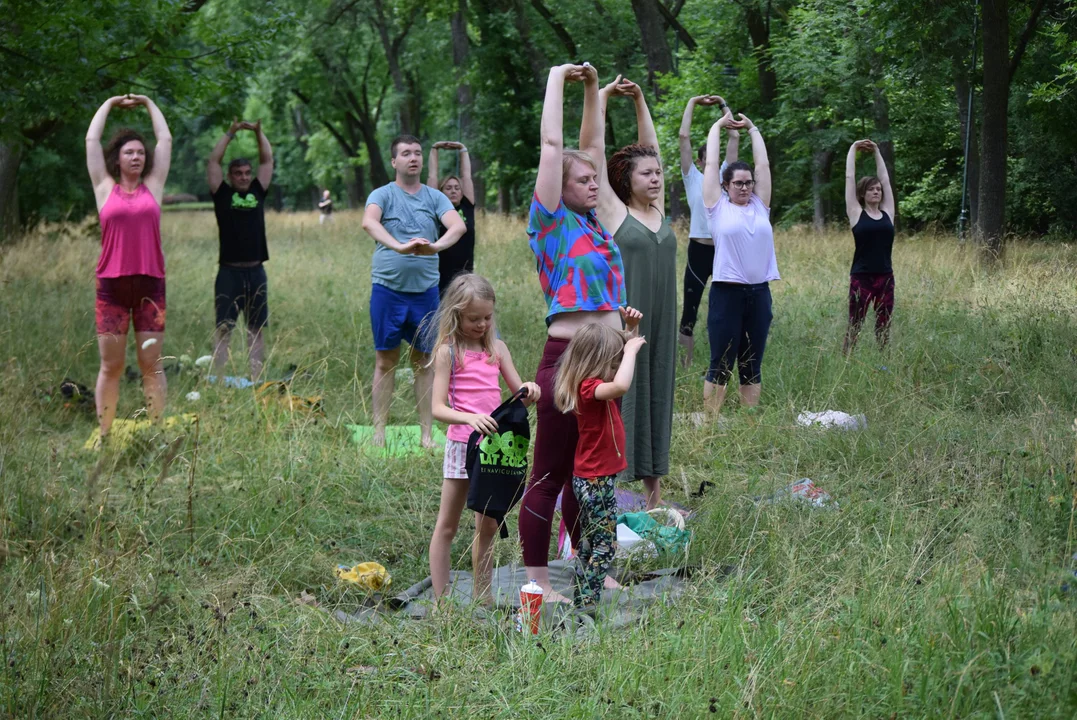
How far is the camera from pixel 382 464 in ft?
19.5

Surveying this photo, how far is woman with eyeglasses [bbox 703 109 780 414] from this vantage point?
656 cm

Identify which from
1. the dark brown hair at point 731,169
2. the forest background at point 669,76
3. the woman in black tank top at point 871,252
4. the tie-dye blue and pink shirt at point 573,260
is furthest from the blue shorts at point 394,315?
the forest background at point 669,76

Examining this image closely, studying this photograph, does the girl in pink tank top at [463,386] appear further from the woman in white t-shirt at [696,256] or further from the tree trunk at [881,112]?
the tree trunk at [881,112]

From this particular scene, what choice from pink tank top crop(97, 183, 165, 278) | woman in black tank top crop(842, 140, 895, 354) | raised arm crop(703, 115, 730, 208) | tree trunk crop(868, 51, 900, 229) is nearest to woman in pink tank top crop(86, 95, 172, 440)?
pink tank top crop(97, 183, 165, 278)

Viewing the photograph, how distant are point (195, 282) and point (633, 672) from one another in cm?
1243

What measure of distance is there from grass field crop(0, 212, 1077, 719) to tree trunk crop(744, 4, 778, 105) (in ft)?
39.7

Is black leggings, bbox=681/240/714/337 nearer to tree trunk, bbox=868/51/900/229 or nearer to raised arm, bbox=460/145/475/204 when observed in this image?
raised arm, bbox=460/145/475/204

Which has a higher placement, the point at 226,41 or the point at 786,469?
the point at 226,41

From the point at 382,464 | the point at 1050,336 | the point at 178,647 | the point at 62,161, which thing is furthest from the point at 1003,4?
the point at 62,161

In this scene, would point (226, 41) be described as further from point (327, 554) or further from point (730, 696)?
point (730, 696)

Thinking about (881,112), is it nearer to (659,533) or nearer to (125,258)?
(125,258)

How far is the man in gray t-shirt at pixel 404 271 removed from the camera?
660 cm

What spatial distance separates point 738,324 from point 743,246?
0.51 m

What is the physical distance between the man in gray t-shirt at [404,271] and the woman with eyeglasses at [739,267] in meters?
1.67
